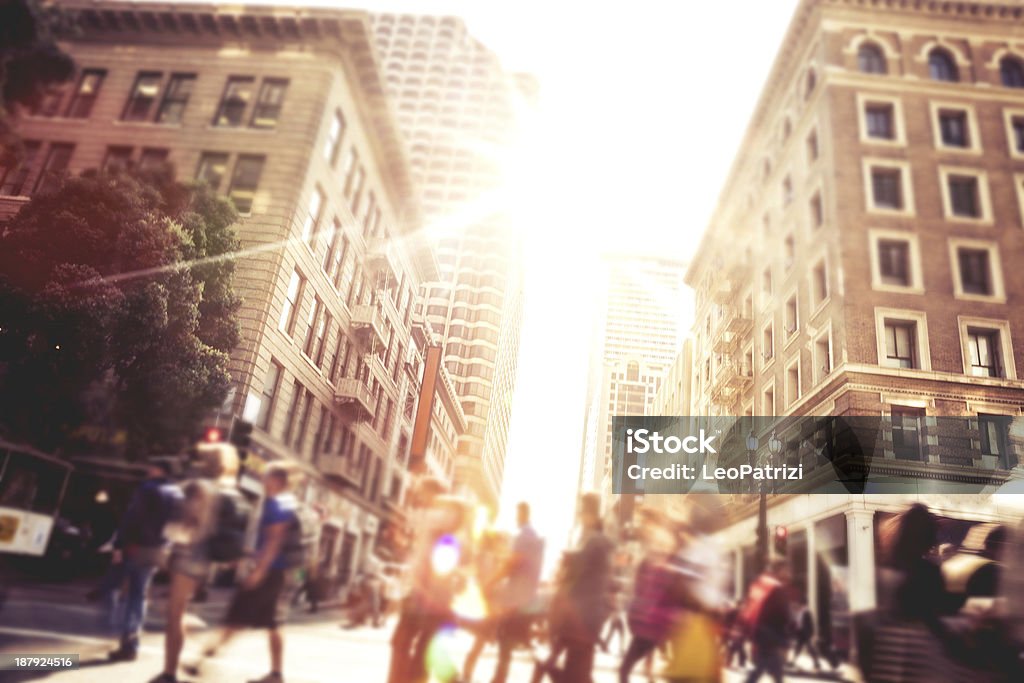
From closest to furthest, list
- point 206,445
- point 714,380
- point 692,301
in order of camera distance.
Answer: point 206,445
point 714,380
point 692,301

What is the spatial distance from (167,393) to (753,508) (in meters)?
2.71

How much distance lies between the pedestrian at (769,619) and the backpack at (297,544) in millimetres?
1896

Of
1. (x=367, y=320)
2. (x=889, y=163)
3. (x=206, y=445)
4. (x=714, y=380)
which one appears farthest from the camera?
(x=889, y=163)

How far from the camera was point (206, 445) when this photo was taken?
212 centimetres

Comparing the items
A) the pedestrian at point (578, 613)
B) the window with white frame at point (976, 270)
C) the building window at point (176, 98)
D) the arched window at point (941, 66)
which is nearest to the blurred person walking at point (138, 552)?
the pedestrian at point (578, 613)

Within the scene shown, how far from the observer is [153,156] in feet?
10.0

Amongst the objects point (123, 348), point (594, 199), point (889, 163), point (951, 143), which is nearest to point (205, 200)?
point (123, 348)

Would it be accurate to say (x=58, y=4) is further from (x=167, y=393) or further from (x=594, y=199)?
(x=594, y=199)

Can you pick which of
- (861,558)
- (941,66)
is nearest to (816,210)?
(861,558)

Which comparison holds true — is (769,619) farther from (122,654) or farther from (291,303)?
(122,654)

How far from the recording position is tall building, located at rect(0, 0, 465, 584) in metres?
2.16

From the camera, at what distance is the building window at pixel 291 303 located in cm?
223

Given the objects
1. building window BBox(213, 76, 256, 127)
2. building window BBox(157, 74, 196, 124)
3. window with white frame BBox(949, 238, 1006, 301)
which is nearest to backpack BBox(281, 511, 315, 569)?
building window BBox(213, 76, 256, 127)

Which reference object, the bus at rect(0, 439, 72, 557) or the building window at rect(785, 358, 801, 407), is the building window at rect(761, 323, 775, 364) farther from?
the bus at rect(0, 439, 72, 557)
